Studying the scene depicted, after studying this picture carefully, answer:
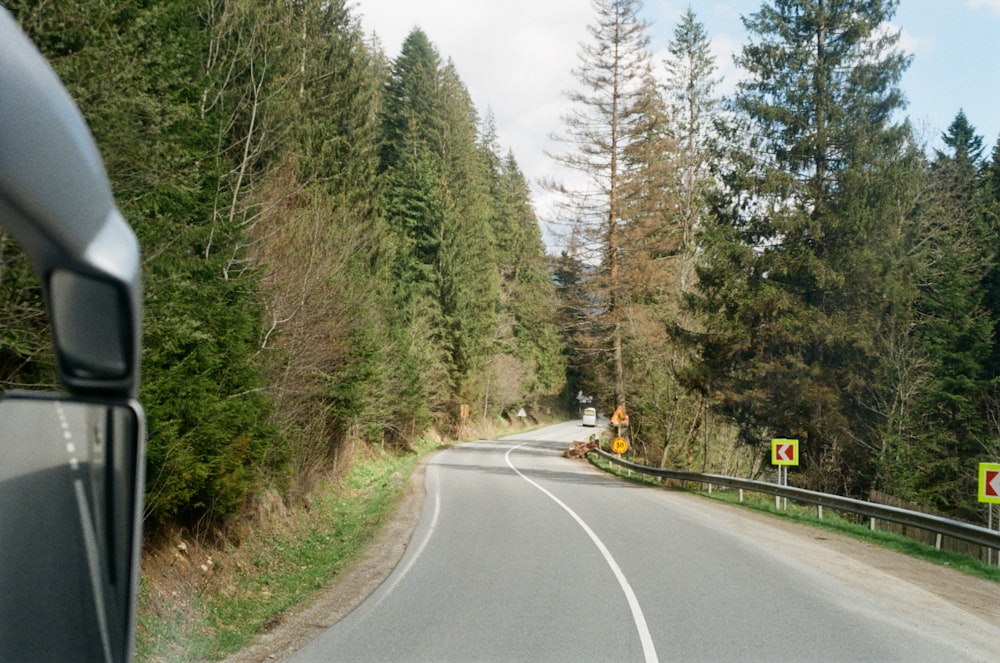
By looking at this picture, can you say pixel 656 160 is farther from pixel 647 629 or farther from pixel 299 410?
pixel 647 629

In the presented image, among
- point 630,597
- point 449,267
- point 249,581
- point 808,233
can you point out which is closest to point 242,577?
point 249,581

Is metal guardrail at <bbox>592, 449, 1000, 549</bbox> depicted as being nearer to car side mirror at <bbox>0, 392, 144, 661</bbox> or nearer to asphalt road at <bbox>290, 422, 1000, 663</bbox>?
asphalt road at <bbox>290, 422, 1000, 663</bbox>

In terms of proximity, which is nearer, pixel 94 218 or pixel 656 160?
pixel 94 218

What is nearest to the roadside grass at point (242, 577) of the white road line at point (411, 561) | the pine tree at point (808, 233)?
the white road line at point (411, 561)

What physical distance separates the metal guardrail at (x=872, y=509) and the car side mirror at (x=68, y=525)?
14894 millimetres

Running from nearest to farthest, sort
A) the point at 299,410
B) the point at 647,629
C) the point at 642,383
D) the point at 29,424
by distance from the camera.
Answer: the point at 29,424
the point at 647,629
the point at 299,410
the point at 642,383

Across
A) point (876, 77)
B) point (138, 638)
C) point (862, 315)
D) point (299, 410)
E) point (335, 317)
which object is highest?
point (876, 77)

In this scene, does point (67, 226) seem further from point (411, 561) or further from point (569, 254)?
point (569, 254)

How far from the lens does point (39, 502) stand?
1.14 meters

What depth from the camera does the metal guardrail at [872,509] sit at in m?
13.9

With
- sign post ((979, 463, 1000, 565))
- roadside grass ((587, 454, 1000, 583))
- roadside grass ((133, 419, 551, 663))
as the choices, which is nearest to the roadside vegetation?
roadside grass ((133, 419, 551, 663))

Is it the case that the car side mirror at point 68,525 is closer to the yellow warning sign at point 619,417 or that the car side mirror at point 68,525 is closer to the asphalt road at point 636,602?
the asphalt road at point 636,602

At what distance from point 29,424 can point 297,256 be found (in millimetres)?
15754

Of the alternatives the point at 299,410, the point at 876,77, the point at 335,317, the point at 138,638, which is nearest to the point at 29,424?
the point at 138,638
